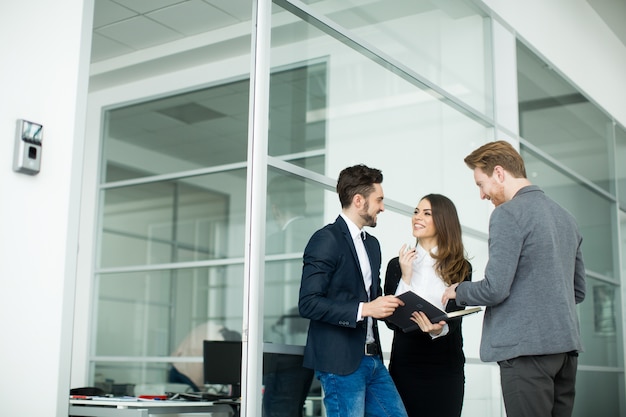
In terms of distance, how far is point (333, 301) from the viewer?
3324 mm

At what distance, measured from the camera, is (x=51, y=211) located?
289cm

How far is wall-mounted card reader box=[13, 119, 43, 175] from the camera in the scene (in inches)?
110

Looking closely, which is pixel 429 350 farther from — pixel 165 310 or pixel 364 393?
pixel 165 310

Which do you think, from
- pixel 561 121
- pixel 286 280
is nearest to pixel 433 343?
pixel 286 280

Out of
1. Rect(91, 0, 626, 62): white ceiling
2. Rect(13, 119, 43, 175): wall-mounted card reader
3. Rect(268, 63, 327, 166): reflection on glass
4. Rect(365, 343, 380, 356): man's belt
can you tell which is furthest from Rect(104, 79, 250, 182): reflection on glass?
Rect(13, 119, 43, 175): wall-mounted card reader

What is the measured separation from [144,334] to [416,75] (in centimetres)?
521

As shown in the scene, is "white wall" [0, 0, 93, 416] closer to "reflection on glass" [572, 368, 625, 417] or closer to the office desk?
the office desk

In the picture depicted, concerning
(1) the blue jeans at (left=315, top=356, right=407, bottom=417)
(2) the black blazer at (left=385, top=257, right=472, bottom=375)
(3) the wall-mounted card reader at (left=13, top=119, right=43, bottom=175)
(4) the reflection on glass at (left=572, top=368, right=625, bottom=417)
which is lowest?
(4) the reflection on glass at (left=572, top=368, right=625, bottom=417)

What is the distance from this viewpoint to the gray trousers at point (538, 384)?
9.84 feet

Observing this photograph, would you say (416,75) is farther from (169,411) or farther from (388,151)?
(169,411)

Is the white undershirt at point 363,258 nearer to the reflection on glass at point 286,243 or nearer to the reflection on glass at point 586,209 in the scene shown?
the reflection on glass at point 286,243

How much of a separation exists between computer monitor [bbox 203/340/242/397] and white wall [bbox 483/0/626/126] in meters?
3.22

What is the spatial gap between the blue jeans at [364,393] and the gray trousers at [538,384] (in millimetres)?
587

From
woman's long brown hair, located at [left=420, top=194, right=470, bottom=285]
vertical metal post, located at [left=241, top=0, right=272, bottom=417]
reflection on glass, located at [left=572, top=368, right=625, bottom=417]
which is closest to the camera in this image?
vertical metal post, located at [left=241, top=0, right=272, bottom=417]
